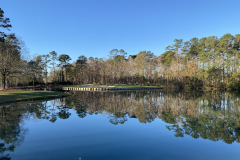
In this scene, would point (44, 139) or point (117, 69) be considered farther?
point (117, 69)

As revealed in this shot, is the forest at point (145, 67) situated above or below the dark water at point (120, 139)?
above

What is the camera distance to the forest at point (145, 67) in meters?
27.1

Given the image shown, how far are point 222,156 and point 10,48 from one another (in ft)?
102

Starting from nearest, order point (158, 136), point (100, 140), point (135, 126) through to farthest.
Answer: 1. point (100, 140)
2. point (158, 136)
3. point (135, 126)

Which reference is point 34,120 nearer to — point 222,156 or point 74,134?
point 74,134

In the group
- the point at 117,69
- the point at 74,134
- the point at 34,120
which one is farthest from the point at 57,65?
the point at 74,134

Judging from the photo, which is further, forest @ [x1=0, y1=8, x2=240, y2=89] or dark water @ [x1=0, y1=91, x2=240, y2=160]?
forest @ [x1=0, y1=8, x2=240, y2=89]

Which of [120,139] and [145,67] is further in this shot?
[145,67]

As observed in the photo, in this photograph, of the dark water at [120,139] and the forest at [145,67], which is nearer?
the dark water at [120,139]

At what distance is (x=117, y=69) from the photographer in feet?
182

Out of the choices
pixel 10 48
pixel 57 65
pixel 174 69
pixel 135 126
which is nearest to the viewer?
pixel 135 126

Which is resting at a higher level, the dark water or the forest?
the forest

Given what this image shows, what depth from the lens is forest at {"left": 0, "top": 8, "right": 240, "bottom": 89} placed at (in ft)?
89.0

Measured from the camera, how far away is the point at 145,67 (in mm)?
56031
